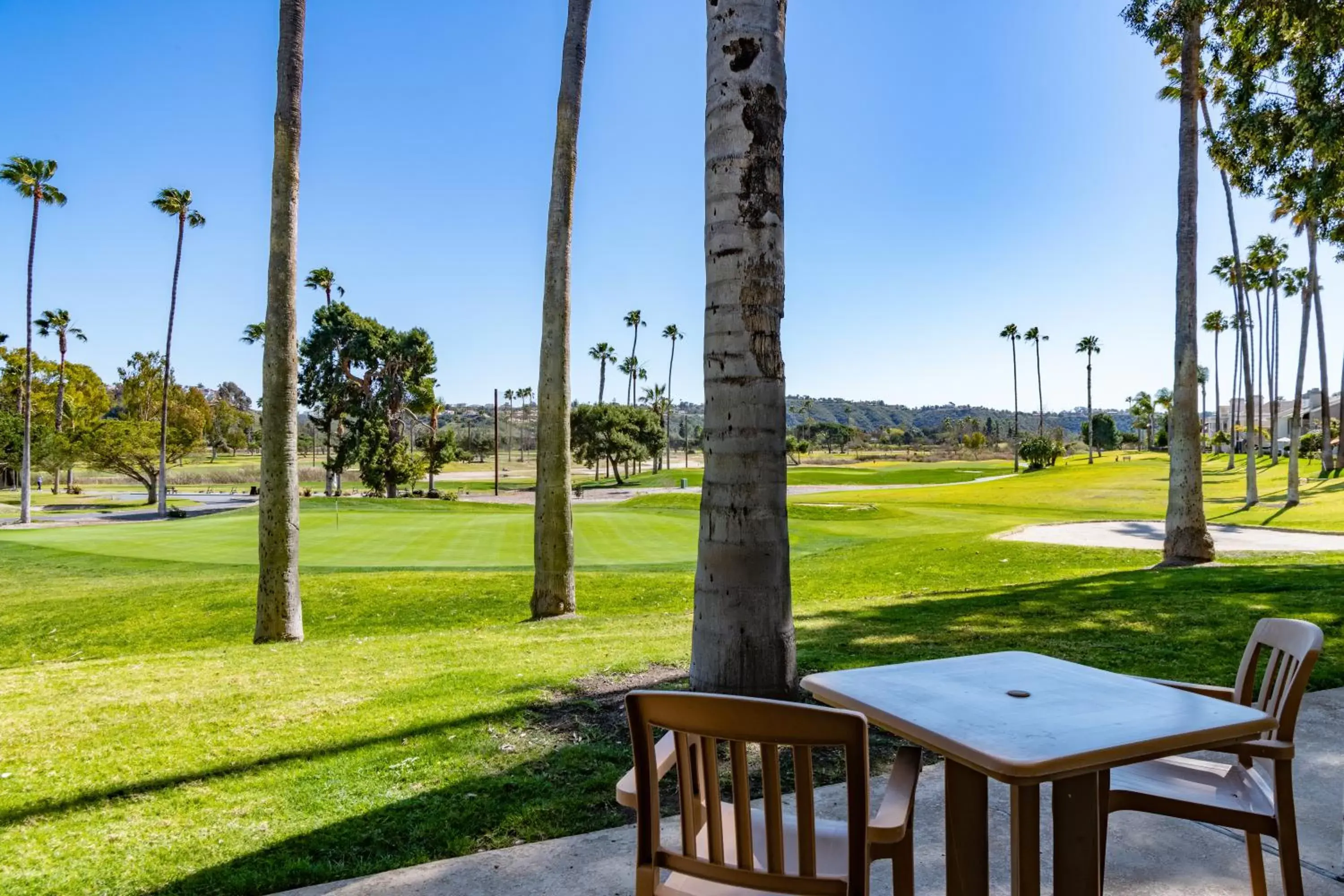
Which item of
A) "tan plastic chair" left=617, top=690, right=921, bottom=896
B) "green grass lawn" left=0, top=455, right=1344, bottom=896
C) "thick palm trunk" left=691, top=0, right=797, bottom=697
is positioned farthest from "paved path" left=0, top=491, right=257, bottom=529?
"tan plastic chair" left=617, top=690, right=921, bottom=896

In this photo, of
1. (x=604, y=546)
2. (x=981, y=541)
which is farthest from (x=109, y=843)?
(x=981, y=541)

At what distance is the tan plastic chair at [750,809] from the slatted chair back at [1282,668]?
1412mm

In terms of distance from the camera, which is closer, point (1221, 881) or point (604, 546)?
point (1221, 881)

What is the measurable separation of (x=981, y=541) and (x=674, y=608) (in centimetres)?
1106

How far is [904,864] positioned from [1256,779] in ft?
5.27

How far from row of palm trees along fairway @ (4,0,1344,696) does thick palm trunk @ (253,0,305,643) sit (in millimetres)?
22

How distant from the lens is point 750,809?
209 cm

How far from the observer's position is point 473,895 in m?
2.98

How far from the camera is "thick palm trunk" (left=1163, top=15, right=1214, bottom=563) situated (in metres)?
13.9

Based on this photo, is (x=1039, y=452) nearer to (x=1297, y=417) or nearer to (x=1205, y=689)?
(x=1297, y=417)

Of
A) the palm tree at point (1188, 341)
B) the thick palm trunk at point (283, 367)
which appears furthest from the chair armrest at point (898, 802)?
the palm tree at point (1188, 341)

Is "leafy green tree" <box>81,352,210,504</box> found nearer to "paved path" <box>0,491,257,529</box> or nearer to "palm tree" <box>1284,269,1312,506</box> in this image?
"paved path" <box>0,491,257,529</box>

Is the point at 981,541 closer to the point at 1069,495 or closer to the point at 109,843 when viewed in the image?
the point at 109,843

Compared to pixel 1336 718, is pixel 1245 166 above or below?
above
